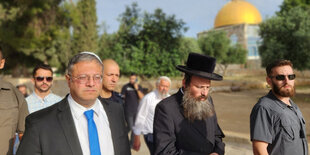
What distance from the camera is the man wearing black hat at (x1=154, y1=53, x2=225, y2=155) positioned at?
2539mm

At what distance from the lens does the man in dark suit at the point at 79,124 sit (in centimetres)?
174

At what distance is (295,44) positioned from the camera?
16.3 metres

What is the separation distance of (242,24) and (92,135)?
56.6m

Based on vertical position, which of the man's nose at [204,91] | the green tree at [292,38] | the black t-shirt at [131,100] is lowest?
the black t-shirt at [131,100]

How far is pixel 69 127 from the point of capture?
6.02ft

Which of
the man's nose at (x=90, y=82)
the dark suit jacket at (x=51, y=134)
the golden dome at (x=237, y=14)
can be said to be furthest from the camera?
the golden dome at (x=237, y=14)

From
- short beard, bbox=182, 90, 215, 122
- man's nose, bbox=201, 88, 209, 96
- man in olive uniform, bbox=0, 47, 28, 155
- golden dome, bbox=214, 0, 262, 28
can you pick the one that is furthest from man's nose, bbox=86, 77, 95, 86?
golden dome, bbox=214, 0, 262, 28

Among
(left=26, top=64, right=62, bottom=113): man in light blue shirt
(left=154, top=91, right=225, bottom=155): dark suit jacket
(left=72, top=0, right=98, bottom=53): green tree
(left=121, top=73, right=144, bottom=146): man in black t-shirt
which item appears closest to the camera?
(left=154, top=91, right=225, bottom=155): dark suit jacket

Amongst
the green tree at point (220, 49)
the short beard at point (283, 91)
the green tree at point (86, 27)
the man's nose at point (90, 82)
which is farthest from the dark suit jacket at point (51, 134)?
the green tree at point (220, 49)

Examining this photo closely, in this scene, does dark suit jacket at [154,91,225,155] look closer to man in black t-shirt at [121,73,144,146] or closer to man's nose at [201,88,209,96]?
man's nose at [201,88,209,96]

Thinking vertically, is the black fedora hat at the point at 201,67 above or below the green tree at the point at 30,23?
below

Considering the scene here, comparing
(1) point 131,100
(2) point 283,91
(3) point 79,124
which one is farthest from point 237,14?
(3) point 79,124

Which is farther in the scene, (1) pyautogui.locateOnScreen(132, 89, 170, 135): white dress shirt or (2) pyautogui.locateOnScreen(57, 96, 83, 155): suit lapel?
(1) pyautogui.locateOnScreen(132, 89, 170, 135): white dress shirt

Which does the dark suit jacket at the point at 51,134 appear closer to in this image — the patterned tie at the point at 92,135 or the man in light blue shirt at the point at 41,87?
the patterned tie at the point at 92,135
